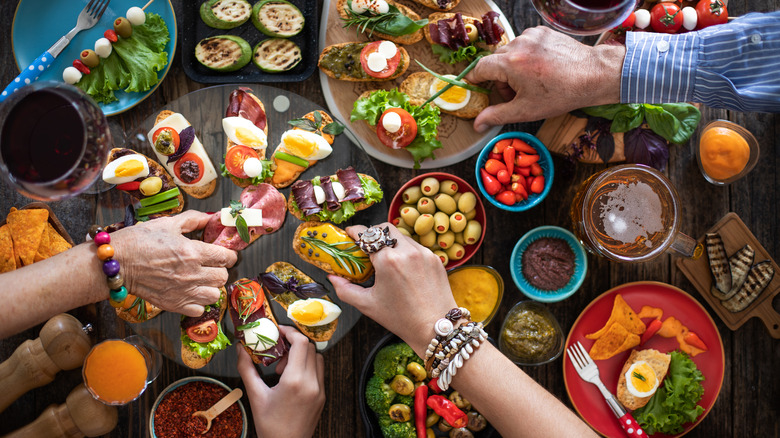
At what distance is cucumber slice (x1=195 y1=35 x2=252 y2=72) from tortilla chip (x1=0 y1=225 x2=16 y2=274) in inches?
45.9

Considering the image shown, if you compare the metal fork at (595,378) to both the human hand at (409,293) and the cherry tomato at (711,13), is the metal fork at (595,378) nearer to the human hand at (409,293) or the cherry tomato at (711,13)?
the human hand at (409,293)

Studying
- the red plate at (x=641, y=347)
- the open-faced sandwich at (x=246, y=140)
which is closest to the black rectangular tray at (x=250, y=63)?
the open-faced sandwich at (x=246, y=140)

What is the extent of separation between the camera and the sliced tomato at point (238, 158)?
92.2 inches

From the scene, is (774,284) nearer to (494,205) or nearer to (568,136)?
(568,136)

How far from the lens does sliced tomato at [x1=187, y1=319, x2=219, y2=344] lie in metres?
2.32

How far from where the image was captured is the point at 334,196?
2354 millimetres

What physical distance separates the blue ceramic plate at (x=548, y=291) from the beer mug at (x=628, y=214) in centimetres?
10

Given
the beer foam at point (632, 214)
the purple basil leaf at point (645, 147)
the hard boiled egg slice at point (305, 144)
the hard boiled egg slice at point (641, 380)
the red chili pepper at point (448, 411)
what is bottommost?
the red chili pepper at point (448, 411)

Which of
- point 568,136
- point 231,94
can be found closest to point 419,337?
point 568,136

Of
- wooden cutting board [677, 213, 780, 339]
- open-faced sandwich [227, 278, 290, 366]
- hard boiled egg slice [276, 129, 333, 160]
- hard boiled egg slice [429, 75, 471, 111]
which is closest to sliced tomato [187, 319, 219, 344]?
open-faced sandwich [227, 278, 290, 366]

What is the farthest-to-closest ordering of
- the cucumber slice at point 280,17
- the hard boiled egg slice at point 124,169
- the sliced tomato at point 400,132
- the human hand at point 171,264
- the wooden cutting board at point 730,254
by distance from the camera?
the wooden cutting board at point 730,254, the cucumber slice at point 280,17, the sliced tomato at point 400,132, the hard boiled egg slice at point 124,169, the human hand at point 171,264

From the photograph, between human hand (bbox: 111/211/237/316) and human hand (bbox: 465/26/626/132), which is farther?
human hand (bbox: 465/26/626/132)

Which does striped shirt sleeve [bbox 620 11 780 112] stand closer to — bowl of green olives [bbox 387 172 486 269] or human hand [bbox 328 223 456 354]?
bowl of green olives [bbox 387 172 486 269]

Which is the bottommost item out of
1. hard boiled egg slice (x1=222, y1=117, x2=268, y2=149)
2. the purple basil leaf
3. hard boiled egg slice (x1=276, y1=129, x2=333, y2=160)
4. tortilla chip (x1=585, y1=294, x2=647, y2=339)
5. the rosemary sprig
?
tortilla chip (x1=585, y1=294, x2=647, y2=339)
